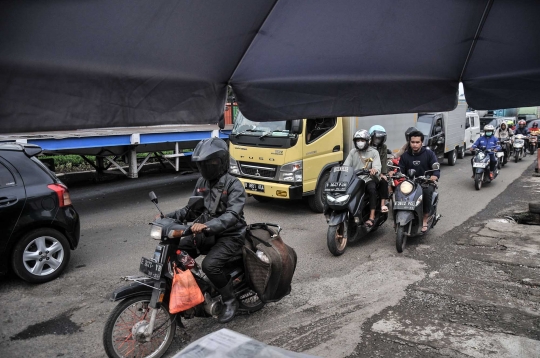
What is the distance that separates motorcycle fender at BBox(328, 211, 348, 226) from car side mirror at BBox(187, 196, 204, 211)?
9.15 feet

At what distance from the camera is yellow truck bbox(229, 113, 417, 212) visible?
895 cm

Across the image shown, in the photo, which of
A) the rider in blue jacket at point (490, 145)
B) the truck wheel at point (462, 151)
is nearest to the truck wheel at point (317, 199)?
the rider in blue jacket at point (490, 145)

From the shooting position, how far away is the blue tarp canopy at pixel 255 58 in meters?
1.54

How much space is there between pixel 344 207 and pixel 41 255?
4194mm

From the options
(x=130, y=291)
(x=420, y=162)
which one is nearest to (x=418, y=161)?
(x=420, y=162)

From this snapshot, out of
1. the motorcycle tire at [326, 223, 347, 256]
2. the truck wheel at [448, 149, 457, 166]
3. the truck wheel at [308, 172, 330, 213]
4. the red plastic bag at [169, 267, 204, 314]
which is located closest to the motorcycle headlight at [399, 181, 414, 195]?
the motorcycle tire at [326, 223, 347, 256]

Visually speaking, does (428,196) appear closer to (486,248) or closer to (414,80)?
(486,248)

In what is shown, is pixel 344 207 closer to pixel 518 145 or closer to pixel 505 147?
pixel 505 147

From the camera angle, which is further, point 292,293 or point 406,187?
point 406,187

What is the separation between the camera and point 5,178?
5.60m

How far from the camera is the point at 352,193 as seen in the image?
693cm

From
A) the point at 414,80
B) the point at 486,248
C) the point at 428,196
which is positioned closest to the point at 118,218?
the point at 428,196

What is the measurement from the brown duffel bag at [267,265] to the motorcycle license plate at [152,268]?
2.88 ft

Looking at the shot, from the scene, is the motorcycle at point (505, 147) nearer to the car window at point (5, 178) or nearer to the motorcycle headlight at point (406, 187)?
the motorcycle headlight at point (406, 187)
